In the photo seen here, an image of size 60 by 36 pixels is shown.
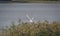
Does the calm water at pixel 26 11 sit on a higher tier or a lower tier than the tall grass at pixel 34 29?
higher

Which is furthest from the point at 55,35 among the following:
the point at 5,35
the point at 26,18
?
the point at 5,35

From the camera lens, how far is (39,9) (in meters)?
1.26

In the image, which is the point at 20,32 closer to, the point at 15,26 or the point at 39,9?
the point at 15,26

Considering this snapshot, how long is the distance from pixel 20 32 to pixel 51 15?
0.96 ft

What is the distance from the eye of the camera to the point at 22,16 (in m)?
1.27

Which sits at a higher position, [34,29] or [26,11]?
[26,11]

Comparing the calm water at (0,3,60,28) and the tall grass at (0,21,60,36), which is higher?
the calm water at (0,3,60,28)

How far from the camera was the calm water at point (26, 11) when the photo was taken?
1.25m

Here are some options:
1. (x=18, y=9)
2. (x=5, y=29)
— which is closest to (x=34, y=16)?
(x=18, y=9)

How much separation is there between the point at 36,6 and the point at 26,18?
0.13 meters

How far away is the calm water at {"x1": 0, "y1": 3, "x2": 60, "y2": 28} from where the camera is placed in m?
1.25

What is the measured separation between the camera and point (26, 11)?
127 centimetres

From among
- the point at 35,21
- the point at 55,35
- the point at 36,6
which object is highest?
the point at 36,6

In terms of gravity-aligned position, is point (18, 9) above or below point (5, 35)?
above
